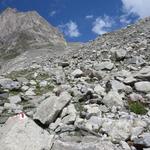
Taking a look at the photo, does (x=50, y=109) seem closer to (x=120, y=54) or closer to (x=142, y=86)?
(x=142, y=86)

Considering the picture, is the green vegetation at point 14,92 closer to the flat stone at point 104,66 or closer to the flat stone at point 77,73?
the flat stone at point 77,73

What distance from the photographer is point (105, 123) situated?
45.6 feet

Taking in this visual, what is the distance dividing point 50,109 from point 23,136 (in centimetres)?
329

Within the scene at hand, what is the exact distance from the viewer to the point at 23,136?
12305mm

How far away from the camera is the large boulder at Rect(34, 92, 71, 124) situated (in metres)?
15.1

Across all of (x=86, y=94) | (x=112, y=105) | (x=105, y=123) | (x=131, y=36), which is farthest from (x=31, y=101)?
(x=131, y=36)

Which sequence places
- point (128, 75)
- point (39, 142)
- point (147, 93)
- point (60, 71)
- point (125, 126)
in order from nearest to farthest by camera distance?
1. point (39, 142)
2. point (125, 126)
3. point (147, 93)
4. point (128, 75)
5. point (60, 71)

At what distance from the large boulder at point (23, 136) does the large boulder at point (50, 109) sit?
1.96 m

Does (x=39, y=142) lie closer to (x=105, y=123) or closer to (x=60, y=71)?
(x=105, y=123)

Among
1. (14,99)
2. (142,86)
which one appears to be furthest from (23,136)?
(142,86)

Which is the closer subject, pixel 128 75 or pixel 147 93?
pixel 147 93

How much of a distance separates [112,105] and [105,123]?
2.49 m

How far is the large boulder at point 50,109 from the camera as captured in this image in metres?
15.1

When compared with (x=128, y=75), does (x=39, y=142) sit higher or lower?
lower
